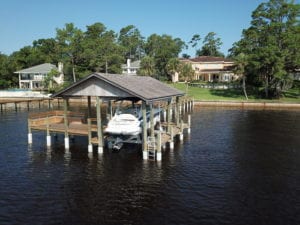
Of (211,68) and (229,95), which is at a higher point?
(211,68)

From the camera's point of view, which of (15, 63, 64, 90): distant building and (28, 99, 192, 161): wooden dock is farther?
(15, 63, 64, 90): distant building

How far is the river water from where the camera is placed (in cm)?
1432

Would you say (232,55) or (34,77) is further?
(34,77)

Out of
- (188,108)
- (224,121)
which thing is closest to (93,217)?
(224,121)

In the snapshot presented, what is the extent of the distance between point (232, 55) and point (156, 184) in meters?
68.5

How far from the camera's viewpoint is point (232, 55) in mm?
79375

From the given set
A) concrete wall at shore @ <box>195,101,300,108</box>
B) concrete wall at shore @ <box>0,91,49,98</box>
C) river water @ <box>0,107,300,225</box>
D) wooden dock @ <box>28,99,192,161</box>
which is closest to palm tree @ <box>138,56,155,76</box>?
concrete wall at shore @ <box>195,101,300,108</box>

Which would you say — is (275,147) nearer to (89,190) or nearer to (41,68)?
(89,190)

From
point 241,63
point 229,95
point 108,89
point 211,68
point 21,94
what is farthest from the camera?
point 211,68

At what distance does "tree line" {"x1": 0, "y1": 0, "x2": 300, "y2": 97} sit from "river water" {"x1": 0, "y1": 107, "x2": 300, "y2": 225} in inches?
1431

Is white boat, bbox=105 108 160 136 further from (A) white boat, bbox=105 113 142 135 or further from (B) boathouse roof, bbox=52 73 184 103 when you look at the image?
(B) boathouse roof, bbox=52 73 184 103

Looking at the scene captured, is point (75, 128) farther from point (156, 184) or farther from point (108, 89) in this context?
point (156, 184)

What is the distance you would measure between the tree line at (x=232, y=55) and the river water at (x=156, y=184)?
1431 inches

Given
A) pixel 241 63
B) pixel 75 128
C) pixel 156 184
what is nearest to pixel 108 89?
pixel 75 128
